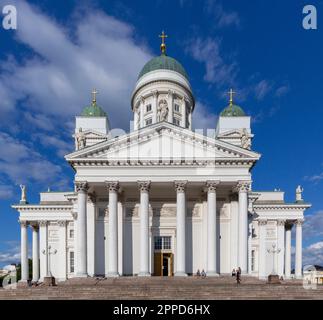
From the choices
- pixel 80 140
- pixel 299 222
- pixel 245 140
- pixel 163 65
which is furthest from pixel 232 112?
pixel 80 140

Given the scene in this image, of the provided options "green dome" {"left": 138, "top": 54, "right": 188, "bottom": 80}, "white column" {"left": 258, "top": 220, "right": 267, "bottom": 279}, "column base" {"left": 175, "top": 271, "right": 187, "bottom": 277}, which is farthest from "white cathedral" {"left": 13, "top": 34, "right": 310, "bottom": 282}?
"green dome" {"left": 138, "top": 54, "right": 188, "bottom": 80}

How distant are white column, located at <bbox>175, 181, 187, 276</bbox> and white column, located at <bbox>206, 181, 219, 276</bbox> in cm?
194

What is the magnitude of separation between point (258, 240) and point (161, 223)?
1523 cm

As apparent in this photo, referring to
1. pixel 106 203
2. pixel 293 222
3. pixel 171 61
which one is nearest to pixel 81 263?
pixel 106 203

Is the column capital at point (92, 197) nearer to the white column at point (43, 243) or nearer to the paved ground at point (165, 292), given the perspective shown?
the paved ground at point (165, 292)

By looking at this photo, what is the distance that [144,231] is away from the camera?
28.0 meters

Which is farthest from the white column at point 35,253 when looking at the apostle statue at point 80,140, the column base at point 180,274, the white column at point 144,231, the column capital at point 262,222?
the column capital at point 262,222

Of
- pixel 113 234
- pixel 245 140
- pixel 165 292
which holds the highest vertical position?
pixel 245 140

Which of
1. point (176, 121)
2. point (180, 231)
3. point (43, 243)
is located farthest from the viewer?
point (176, 121)

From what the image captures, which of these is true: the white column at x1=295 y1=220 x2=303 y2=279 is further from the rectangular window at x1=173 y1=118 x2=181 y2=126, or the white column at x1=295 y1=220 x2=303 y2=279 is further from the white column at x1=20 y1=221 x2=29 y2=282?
the white column at x1=20 y1=221 x2=29 y2=282

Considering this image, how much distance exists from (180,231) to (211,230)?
8.11ft

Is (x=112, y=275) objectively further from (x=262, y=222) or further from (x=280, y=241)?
(x=280, y=241)

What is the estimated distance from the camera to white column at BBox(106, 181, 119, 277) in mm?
27719
